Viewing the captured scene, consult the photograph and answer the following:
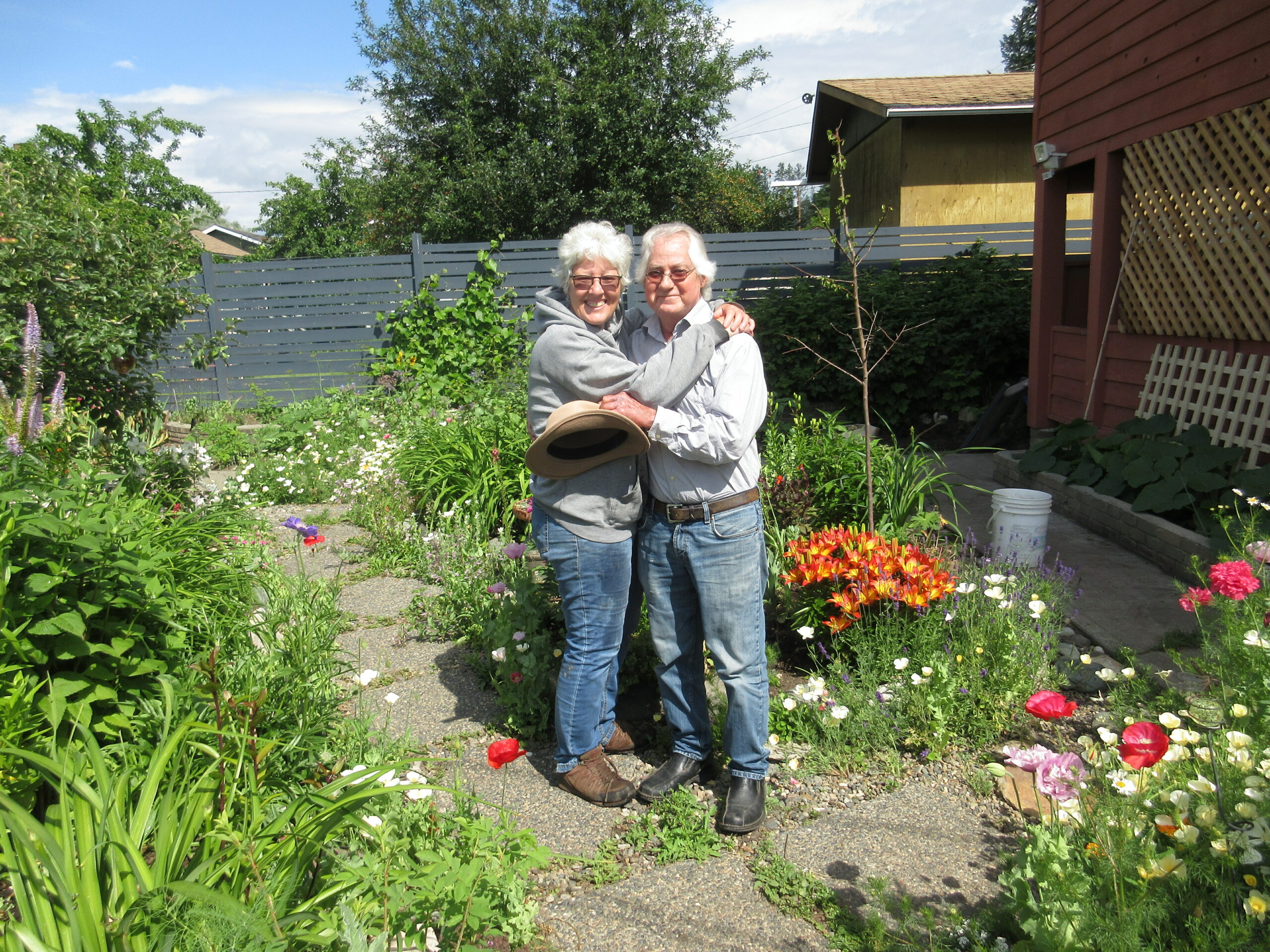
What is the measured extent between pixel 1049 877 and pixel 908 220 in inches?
517

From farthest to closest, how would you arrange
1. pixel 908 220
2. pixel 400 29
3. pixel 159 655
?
1. pixel 400 29
2. pixel 908 220
3. pixel 159 655

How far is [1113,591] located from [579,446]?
Answer: 3.04 meters

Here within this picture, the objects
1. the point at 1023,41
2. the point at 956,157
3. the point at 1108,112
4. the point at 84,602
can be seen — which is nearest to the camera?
the point at 84,602

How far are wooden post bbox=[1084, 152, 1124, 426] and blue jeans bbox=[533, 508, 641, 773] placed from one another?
5.16 metres

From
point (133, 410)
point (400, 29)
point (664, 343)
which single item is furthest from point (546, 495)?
point (400, 29)

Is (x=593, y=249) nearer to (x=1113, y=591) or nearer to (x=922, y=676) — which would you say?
(x=922, y=676)

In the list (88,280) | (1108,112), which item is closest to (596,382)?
(88,280)

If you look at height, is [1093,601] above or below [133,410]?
below

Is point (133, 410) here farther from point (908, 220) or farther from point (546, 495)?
point (908, 220)

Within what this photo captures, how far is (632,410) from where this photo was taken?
7.73ft

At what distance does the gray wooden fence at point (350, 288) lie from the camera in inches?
410

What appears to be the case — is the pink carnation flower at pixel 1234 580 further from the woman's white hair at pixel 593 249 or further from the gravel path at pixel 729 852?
the woman's white hair at pixel 593 249

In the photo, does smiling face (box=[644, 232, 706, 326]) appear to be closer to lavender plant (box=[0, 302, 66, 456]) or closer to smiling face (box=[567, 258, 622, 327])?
smiling face (box=[567, 258, 622, 327])

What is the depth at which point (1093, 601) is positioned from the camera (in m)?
4.01
